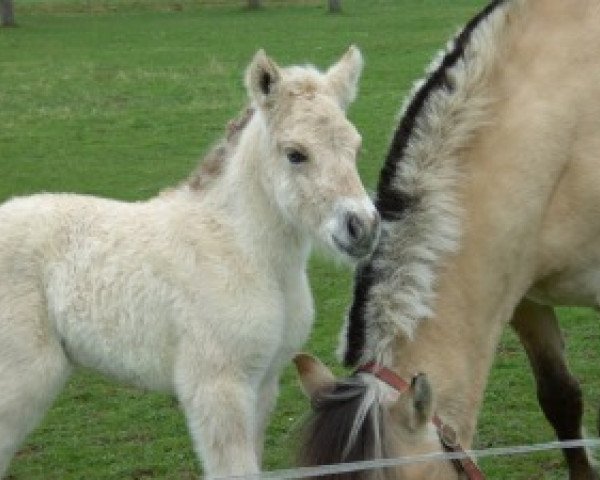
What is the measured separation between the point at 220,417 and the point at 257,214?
674mm

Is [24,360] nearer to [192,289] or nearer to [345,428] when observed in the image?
[192,289]

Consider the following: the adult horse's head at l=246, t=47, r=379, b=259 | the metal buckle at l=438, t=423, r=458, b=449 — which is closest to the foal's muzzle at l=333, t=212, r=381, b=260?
the adult horse's head at l=246, t=47, r=379, b=259

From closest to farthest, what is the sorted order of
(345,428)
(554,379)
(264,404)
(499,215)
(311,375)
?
(345,428) → (311,375) → (499,215) → (264,404) → (554,379)

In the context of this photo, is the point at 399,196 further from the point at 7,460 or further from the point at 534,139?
the point at 7,460

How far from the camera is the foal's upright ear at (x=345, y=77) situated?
3.91 m

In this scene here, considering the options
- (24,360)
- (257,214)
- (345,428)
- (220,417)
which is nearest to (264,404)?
(220,417)

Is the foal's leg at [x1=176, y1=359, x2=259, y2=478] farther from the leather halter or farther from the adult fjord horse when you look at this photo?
the leather halter

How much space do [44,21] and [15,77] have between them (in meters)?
10.7

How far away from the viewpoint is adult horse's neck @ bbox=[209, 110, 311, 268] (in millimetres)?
4035

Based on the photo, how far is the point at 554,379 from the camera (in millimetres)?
4887

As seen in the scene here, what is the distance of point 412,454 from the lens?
3209 millimetres

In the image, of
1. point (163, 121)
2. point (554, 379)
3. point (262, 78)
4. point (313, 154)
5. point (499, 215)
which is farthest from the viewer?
point (163, 121)

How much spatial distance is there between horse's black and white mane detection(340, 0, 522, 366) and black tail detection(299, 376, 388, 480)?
257mm

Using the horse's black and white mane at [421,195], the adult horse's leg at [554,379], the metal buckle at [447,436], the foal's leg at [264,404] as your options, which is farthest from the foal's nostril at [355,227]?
the adult horse's leg at [554,379]
